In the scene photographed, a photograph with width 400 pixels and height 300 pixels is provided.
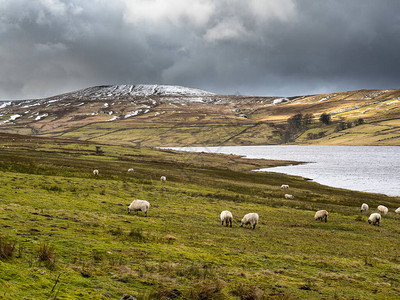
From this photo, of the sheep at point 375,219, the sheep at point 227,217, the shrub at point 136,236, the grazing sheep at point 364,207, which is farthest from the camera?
the grazing sheep at point 364,207

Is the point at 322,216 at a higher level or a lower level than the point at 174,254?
lower

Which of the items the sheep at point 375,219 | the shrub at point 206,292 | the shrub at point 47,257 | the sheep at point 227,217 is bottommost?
the sheep at point 375,219

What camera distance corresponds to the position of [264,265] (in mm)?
13938

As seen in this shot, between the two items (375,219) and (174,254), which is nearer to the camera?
(174,254)

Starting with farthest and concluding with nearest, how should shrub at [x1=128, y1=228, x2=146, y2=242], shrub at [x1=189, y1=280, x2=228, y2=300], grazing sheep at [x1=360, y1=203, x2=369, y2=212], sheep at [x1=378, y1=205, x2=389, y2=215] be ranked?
grazing sheep at [x1=360, y1=203, x2=369, y2=212], sheep at [x1=378, y1=205, x2=389, y2=215], shrub at [x1=128, y1=228, x2=146, y2=242], shrub at [x1=189, y1=280, x2=228, y2=300]

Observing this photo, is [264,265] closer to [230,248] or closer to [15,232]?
[230,248]

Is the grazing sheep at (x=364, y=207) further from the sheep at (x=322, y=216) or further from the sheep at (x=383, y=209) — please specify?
the sheep at (x=322, y=216)

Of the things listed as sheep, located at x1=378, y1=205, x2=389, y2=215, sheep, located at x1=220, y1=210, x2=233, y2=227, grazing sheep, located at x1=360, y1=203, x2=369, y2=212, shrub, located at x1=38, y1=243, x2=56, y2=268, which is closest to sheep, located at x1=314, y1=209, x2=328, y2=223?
sheep, located at x1=220, y1=210, x2=233, y2=227

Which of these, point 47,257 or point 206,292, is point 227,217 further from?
point 47,257

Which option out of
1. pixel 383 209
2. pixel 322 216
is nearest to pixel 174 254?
pixel 322 216

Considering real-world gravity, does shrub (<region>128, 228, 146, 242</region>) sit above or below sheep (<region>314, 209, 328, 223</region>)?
above

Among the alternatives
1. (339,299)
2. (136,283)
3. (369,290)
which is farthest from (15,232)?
(369,290)

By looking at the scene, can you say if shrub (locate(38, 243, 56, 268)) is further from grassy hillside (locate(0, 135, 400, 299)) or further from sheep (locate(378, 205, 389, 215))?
sheep (locate(378, 205, 389, 215))

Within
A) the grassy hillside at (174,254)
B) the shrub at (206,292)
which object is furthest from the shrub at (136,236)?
the shrub at (206,292)
